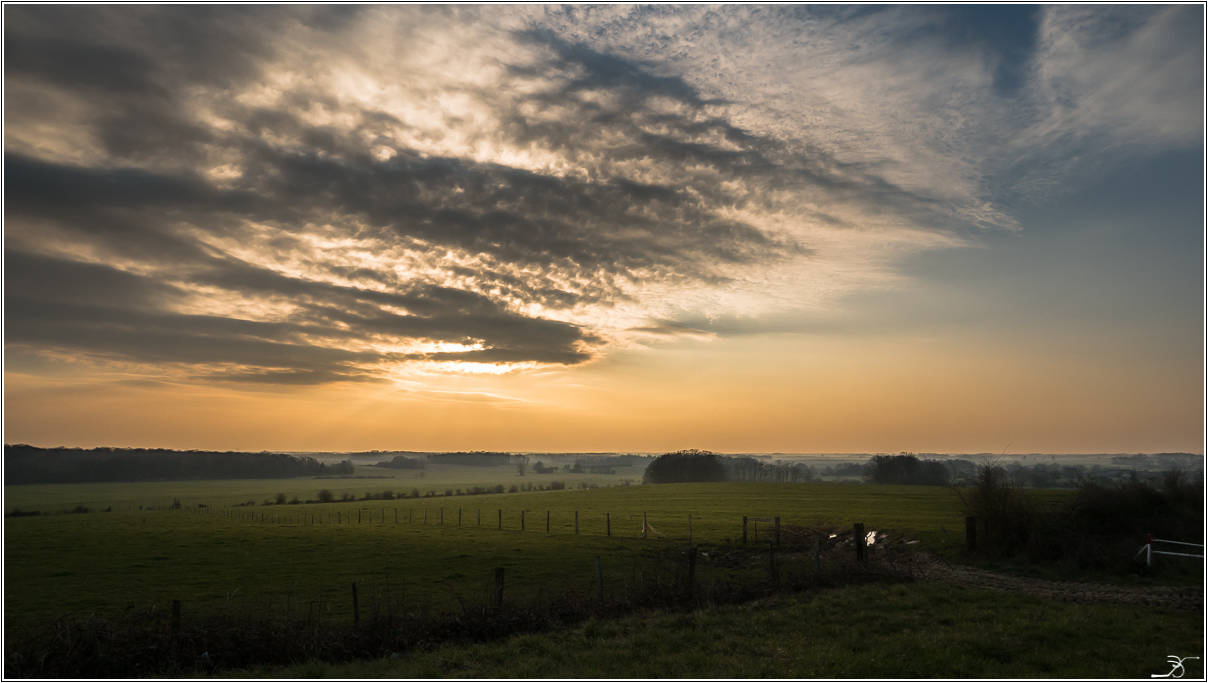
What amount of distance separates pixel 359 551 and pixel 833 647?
34.0 metres

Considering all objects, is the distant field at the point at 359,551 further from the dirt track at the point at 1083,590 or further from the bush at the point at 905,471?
the bush at the point at 905,471

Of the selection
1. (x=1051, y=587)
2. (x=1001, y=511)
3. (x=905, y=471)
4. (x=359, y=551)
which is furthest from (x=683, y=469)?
(x=1051, y=587)

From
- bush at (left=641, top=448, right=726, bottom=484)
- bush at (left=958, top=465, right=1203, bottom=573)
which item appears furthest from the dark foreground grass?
bush at (left=641, top=448, right=726, bottom=484)

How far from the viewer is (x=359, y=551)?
39.7m

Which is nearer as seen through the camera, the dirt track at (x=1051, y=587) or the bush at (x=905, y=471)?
the dirt track at (x=1051, y=587)

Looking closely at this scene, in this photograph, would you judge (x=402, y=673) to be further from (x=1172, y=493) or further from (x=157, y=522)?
(x=157, y=522)

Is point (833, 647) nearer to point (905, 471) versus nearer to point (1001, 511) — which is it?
point (1001, 511)

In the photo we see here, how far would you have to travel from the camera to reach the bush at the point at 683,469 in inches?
6427

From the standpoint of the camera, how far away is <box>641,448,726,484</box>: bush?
163250 mm

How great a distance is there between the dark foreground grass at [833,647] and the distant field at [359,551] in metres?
4.09

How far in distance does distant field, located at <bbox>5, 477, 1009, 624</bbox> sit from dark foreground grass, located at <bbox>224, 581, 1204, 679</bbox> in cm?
409

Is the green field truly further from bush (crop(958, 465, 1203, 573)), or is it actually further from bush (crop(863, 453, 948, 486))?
bush (crop(863, 453, 948, 486))

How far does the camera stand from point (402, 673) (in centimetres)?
1119

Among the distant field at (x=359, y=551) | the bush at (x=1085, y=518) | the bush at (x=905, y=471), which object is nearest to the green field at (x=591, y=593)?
the distant field at (x=359, y=551)
